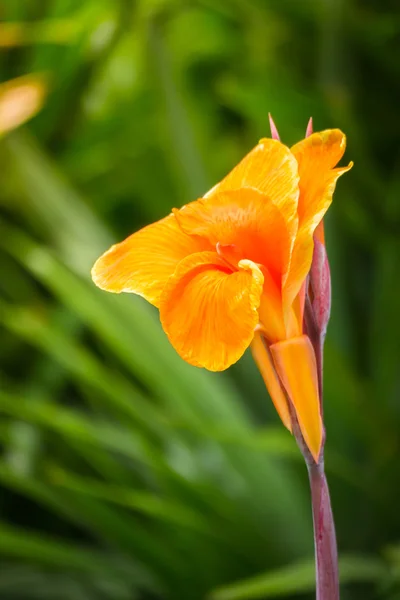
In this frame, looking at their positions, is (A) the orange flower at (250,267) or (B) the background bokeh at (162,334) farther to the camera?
(B) the background bokeh at (162,334)

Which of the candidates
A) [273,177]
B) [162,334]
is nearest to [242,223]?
[273,177]

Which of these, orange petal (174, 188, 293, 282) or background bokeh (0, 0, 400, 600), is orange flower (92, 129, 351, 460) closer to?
orange petal (174, 188, 293, 282)

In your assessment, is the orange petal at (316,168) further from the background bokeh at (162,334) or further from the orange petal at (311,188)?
the background bokeh at (162,334)

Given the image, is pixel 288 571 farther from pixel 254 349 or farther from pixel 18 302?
pixel 18 302

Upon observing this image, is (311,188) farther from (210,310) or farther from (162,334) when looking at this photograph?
(162,334)

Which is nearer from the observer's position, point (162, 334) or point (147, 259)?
point (147, 259)

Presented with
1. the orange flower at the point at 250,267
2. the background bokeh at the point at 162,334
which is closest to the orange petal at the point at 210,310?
the orange flower at the point at 250,267

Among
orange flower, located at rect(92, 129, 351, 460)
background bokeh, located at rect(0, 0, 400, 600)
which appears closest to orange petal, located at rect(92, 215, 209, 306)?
orange flower, located at rect(92, 129, 351, 460)
